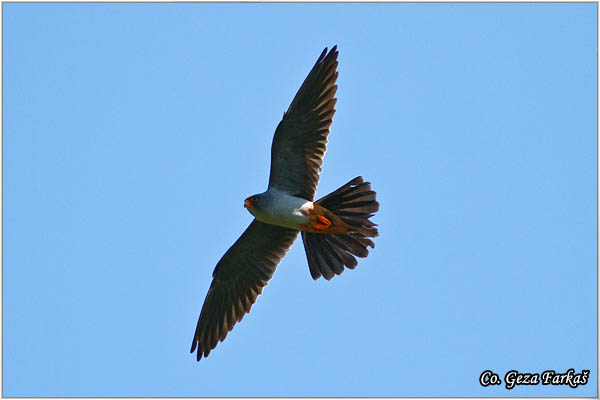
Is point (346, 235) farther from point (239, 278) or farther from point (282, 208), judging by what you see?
point (239, 278)

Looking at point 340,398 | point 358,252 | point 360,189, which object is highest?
point 360,189

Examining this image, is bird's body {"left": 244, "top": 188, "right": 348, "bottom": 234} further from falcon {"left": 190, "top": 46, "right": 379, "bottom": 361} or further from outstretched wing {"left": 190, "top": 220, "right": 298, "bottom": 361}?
outstretched wing {"left": 190, "top": 220, "right": 298, "bottom": 361}

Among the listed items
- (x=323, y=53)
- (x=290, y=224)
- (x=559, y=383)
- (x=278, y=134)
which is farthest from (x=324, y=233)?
(x=559, y=383)

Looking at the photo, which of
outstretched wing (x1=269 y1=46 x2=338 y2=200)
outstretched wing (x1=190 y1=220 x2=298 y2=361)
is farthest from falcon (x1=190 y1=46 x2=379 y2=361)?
outstretched wing (x1=190 y1=220 x2=298 y2=361)

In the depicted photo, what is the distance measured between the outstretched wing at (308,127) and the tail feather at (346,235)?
527 mm

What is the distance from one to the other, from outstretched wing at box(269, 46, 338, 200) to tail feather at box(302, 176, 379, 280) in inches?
20.8

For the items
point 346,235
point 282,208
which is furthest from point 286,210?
point 346,235

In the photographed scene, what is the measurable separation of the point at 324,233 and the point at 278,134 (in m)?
1.61

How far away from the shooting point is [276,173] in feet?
45.0

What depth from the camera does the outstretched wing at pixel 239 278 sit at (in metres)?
14.5

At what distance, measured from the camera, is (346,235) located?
13.7 m

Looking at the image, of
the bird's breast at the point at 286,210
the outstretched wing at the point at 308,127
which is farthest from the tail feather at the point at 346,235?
the outstretched wing at the point at 308,127

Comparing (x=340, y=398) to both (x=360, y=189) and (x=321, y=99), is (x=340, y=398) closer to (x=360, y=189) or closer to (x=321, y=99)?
(x=360, y=189)

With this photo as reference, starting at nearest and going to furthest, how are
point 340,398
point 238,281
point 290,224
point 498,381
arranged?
1. point 340,398
2. point 498,381
3. point 290,224
4. point 238,281
